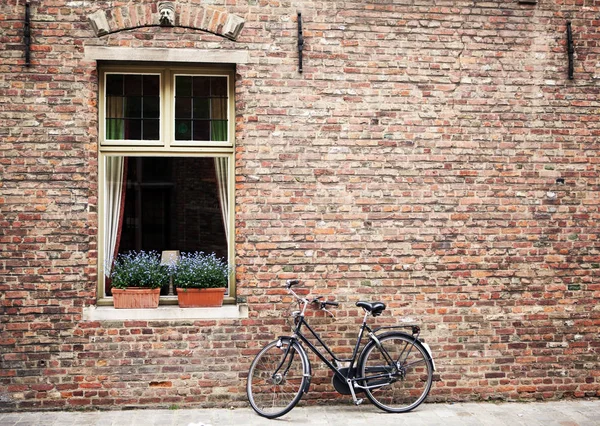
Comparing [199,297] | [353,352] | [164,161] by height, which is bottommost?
[353,352]

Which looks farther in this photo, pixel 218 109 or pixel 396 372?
pixel 218 109

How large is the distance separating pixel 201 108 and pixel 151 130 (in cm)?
56

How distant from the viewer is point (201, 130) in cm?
640

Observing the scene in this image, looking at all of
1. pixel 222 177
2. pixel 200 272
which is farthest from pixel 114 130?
pixel 200 272

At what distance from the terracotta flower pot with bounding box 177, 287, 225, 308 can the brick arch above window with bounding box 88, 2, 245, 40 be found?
256 cm

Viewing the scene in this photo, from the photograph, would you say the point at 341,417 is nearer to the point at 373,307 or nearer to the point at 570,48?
the point at 373,307

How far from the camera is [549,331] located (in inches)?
254

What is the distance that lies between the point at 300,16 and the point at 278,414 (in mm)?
3924

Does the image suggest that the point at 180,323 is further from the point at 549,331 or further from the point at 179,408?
the point at 549,331

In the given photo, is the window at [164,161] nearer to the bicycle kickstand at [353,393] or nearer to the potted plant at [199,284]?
the potted plant at [199,284]

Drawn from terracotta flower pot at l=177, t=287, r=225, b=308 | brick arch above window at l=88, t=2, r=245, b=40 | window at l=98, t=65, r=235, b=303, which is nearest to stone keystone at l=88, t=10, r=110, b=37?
brick arch above window at l=88, t=2, r=245, b=40

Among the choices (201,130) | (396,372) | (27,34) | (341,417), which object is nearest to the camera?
(341,417)

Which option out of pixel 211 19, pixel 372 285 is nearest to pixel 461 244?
pixel 372 285

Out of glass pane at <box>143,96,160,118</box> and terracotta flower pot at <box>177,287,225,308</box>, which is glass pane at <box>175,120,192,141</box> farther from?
terracotta flower pot at <box>177,287,225,308</box>
